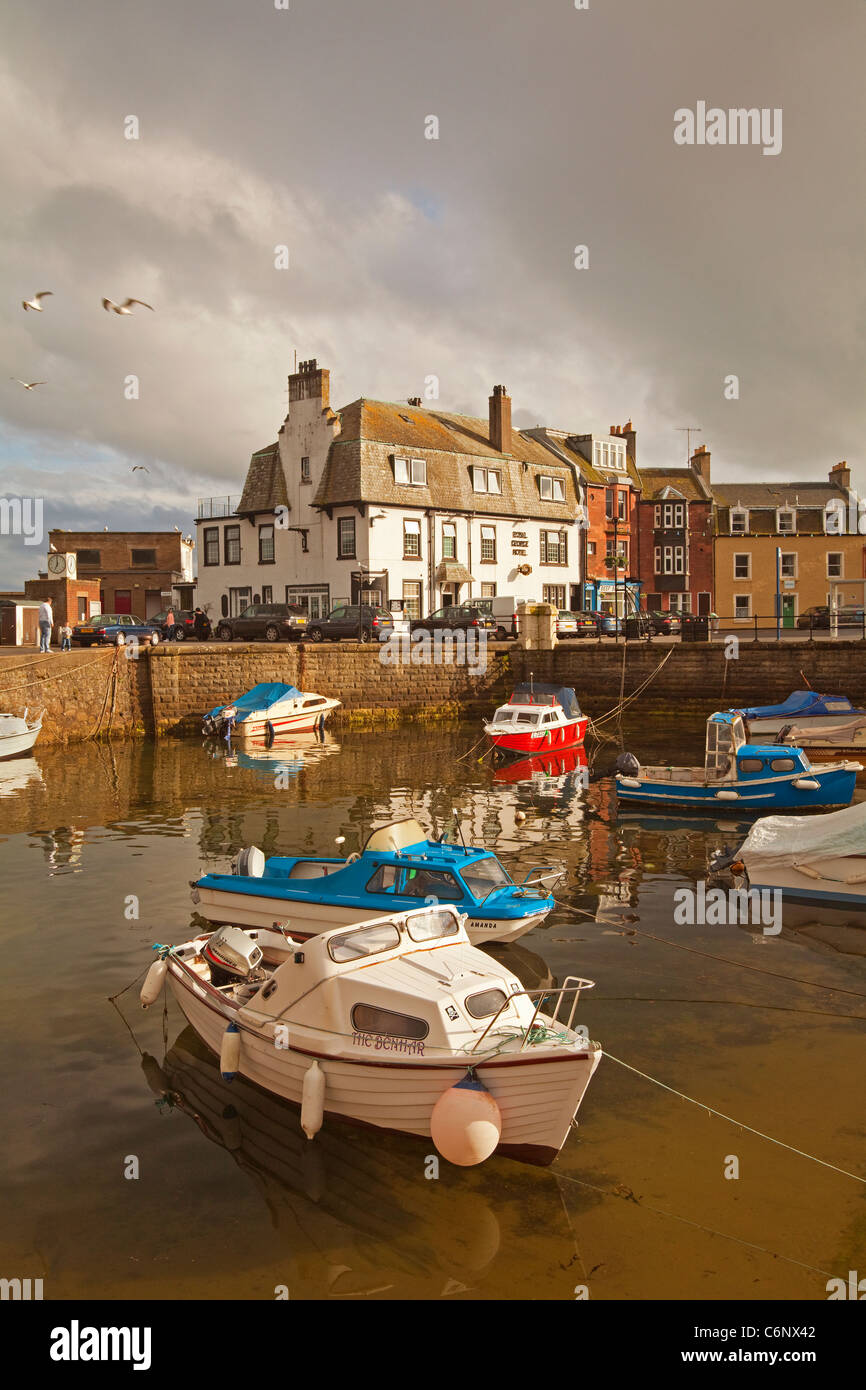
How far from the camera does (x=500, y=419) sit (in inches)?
2157

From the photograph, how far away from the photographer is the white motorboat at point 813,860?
14758mm

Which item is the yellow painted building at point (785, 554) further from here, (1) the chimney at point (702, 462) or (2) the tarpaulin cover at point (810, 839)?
(2) the tarpaulin cover at point (810, 839)

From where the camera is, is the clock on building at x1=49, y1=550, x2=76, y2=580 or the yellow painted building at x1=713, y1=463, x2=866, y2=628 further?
the clock on building at x1=49, y1=550, x2=76, y2=580

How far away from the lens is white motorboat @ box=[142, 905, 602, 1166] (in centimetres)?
794

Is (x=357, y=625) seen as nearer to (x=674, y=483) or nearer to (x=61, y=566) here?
(x=61, y=566)

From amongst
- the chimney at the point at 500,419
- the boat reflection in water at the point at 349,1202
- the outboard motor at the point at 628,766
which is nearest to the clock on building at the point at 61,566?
the chimney at the point at 500,419

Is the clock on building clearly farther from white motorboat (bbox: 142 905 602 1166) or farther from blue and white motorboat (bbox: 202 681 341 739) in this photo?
white motorboat (bbox: 142 905 602 1166)

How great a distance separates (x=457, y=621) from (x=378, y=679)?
4.88 meters

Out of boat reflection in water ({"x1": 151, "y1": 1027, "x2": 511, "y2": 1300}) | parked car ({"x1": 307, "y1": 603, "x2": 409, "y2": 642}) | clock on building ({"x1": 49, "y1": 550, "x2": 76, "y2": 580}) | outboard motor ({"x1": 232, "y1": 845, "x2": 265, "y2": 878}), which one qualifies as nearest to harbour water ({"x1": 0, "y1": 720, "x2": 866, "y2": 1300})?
boat reflection in water ({"x1": 151, "y1": 1027, "x2": 511, "y2": 1300})

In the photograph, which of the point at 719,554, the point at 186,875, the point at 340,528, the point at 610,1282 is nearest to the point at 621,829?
the point at 186,875

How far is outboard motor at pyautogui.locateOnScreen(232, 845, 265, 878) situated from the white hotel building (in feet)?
107

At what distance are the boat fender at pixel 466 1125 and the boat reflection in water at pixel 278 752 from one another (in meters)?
20.7
